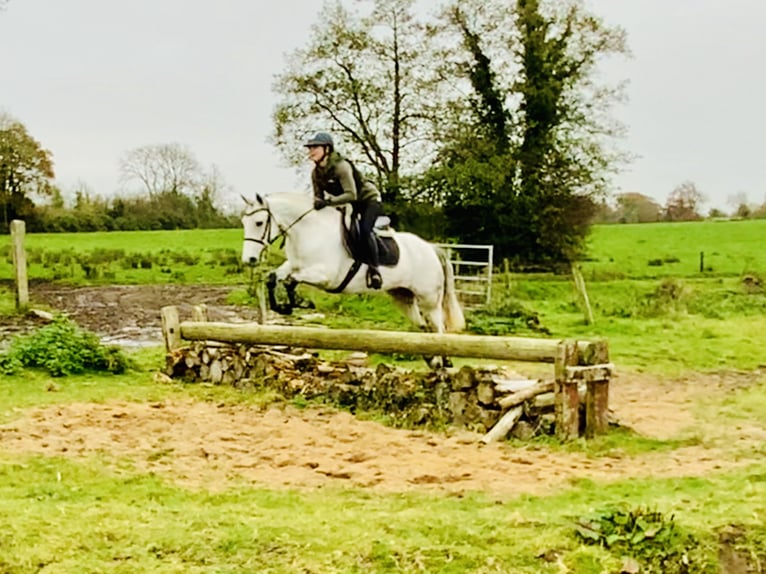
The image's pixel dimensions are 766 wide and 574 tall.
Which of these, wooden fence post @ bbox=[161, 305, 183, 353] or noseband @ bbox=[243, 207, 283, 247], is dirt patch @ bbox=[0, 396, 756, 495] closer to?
noseband @ bbox=[243, 207, 283, 247]

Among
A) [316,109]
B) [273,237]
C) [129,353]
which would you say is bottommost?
[129,353]

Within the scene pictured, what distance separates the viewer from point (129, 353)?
1246cm

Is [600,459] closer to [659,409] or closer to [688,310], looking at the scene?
[659,409]

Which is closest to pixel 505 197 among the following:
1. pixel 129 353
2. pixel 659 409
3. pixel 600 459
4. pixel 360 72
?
pixel 360 72

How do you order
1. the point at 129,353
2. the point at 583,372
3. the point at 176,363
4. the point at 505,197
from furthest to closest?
the point at 505,197, the point at 129,353, the point at 176,363, the point at 583,372

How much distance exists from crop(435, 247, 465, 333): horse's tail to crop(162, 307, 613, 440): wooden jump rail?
1.60m

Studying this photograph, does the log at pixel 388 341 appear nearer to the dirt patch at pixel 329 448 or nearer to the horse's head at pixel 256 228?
the dirt patch at pixel 329 448

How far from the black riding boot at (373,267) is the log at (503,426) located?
199 centimetres

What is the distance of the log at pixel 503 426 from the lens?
718 centimetres

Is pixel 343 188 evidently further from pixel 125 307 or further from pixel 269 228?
pixel 125 307

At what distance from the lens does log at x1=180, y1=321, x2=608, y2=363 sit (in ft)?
24.6

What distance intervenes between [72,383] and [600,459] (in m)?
5.80

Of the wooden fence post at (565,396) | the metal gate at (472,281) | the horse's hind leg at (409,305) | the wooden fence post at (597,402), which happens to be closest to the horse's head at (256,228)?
the horse's hind leg at (409,305)

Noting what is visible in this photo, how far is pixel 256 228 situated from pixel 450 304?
258 centimetres
